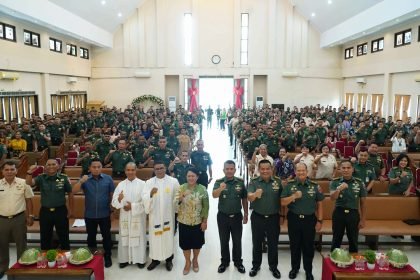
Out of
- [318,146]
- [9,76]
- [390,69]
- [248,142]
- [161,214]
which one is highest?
[390,69]

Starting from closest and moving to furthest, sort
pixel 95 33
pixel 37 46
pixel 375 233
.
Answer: pixel 375 233, pixel 37 46, pixel 95 33

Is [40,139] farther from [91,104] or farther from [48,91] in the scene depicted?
[91,104]

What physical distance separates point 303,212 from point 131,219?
2.31m

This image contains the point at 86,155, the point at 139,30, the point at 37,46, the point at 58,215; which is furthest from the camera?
the point at 139,30

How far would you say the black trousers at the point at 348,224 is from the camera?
4984 mm

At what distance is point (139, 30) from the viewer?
23141 mm

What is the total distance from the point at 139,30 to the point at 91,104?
5396 mm

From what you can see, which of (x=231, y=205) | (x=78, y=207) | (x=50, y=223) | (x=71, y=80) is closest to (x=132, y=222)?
(x=50, y=223)

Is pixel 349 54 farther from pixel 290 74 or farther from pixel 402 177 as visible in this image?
pixel 402 177

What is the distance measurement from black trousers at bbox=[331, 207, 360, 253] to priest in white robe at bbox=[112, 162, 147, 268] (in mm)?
2636

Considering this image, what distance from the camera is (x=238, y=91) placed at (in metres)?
24.1

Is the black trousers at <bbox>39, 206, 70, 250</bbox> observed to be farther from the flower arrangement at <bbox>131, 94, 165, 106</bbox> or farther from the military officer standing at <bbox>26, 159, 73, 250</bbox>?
the flower arrangement at <bbox>131, 94, 165, 106</bbox>

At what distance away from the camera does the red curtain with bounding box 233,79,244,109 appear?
79.0 ft

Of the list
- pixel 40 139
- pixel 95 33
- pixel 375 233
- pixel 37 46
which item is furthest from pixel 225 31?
pixel 375 233
